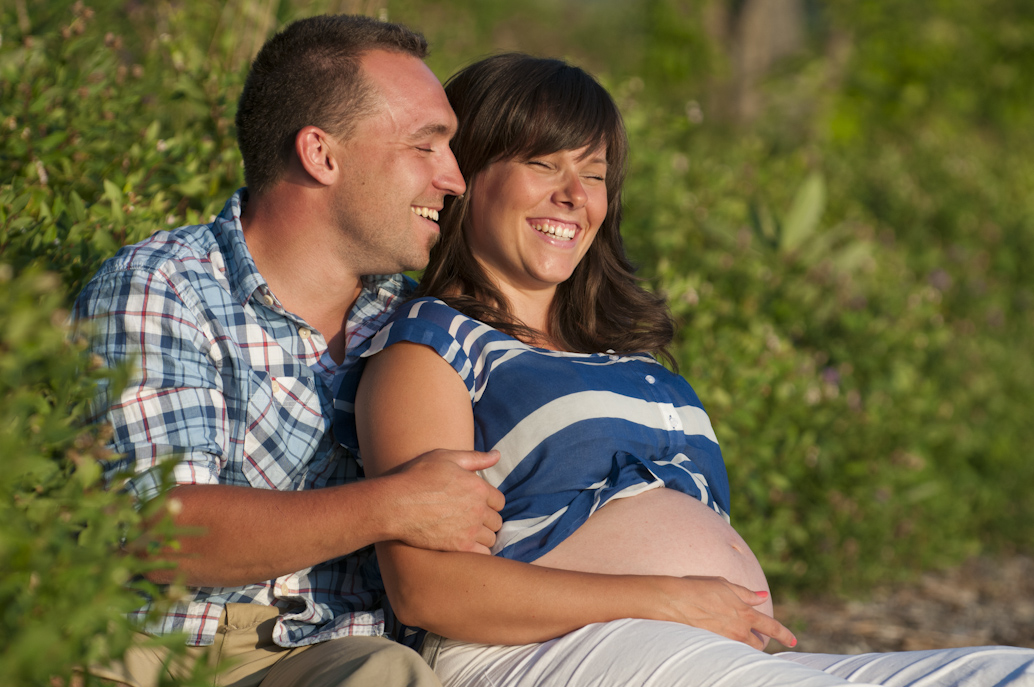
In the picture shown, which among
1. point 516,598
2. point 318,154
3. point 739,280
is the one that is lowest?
point 516,598

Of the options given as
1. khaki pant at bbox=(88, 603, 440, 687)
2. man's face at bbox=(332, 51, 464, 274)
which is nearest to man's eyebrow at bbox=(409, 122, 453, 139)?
man's face at bbox=(332, 51, 464, 274)

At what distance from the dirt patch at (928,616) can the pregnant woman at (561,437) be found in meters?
1.88

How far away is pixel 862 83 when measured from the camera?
9867 mm

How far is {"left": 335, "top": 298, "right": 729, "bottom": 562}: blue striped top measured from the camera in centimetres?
208

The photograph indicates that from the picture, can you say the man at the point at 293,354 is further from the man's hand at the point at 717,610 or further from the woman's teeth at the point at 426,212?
the man's hand at the point at 717,610

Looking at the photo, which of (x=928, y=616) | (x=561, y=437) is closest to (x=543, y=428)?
(x=561, y=437)

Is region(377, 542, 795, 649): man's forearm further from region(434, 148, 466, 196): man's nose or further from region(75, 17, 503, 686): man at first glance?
region(434, 148, 466, 196): man's nose

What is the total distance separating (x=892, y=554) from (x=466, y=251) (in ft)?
10.1

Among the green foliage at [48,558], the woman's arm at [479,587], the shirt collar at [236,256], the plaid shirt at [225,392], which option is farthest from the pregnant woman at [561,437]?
the green foliage at [48,558]

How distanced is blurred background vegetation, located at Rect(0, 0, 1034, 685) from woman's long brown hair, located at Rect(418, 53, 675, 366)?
2.56 ft

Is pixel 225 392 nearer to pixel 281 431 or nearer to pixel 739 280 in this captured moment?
pixel 281 431

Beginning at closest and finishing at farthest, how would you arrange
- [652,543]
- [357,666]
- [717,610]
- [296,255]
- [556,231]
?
[357,666], [717,610], [652,543], [296,255], [556,231]

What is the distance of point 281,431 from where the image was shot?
2041 mm

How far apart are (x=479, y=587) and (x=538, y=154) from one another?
3.56 feet
